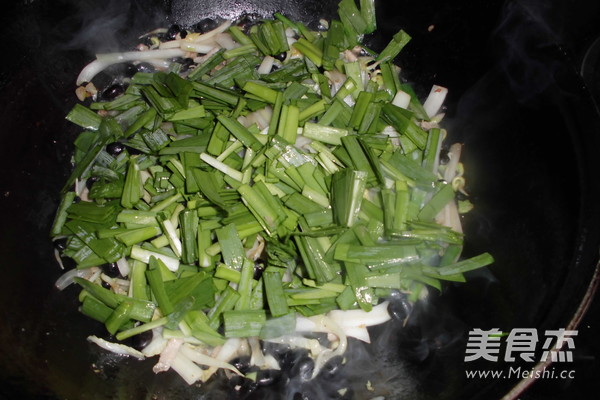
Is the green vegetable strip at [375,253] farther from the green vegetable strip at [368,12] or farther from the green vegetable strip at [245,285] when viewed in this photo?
the green vegetable strip at [368,12]

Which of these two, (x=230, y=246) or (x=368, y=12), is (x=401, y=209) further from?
(x=368, y=12)

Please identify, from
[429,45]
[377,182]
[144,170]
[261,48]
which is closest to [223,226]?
[144,170]

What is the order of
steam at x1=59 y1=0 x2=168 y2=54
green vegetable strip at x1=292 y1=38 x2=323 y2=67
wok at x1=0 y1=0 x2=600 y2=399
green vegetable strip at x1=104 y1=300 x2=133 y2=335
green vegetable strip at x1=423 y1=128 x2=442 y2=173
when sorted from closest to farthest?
wok at x1=0 y1=0 x2=600 y2=399
green vegetable strip at x1=104 y1=300 x2=133 y2=335
green vegetable strip at x1=423 y1=128 x2=442 y2=173
steam at x1=59 y1=0 x2=168 y2=54
green vegetable strip at x1=292 y1=38 x2=323 y2=67

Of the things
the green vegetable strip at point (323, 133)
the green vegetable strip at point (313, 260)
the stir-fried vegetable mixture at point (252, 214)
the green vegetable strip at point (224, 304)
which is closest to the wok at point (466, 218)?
the stir-fried vegetable mixture at point (252, 214)

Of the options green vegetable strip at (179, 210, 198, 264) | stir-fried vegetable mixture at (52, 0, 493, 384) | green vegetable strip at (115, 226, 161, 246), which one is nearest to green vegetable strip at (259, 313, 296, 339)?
stir-fried vegetable mixture at (52, 0, 493, 384)

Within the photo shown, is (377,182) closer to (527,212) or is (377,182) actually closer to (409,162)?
(409,162)

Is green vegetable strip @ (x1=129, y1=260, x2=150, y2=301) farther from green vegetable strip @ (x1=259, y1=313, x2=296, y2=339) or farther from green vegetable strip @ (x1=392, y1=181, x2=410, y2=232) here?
green vegetable strip @ (x1=392, y1=181, x2=410, y2=232)
